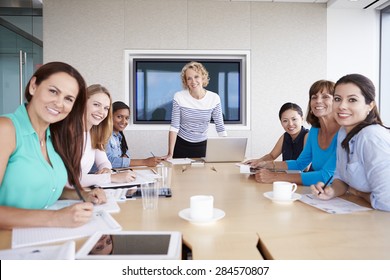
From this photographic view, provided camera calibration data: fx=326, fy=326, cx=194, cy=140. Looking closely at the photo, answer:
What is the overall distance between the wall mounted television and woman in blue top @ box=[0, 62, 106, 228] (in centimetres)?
302

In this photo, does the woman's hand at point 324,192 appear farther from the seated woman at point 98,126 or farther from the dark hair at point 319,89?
the seated woman at point 98,126

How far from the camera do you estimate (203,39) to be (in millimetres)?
4262

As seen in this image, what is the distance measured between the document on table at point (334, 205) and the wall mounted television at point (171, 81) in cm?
307

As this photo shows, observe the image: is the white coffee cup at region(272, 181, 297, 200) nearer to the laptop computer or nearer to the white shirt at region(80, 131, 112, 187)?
the white shirt at region(80, 131, 112, 187)

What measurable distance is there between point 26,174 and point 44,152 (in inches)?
7.1

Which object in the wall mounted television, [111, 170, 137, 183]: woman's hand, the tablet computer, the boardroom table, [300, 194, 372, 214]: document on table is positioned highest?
the wall mounted television

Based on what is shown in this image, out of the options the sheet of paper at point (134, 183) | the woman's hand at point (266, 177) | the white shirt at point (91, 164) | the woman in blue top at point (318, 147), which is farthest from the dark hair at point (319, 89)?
the white shirt at point (91, 164)

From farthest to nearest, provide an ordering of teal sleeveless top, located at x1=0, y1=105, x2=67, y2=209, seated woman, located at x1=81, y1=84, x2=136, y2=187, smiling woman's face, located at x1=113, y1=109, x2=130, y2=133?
smiling woman's face, located at x1=113, y1=109, x2=130, y2=133, seated woman, located at x1=81, y1=84, x2=136, y2=187, teal sleeveless top, located at x1=0, y1=105, x2=67, y2=209

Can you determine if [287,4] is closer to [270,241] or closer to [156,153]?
[156,153]

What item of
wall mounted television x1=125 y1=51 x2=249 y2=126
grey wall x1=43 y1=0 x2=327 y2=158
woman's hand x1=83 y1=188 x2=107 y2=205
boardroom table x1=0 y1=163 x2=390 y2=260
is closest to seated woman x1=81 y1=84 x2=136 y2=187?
woman's hand x1=83 y1=188 x2=107 y2=205

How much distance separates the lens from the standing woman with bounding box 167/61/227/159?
122 inches

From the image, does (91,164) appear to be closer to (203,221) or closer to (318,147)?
(203,221)

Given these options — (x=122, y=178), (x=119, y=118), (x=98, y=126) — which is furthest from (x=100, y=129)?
(x=119, y=118)

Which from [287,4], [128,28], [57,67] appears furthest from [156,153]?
[57,67]
